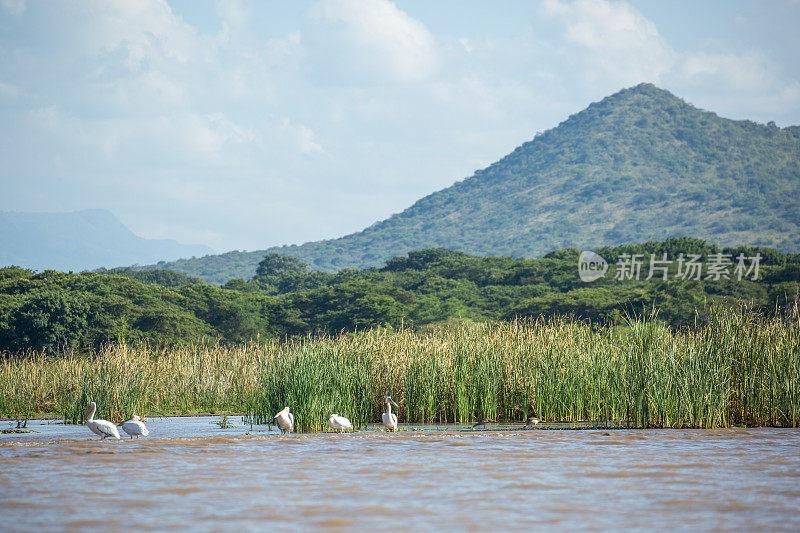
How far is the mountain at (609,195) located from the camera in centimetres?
11900

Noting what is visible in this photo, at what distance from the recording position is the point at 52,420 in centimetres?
1752

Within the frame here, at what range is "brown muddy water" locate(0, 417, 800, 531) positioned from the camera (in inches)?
282

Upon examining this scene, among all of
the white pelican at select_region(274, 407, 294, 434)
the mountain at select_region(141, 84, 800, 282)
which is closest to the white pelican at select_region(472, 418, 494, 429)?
the white pelican at select_region(274, 407, 294, 434)

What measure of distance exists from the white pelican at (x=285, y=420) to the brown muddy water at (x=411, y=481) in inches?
18.0

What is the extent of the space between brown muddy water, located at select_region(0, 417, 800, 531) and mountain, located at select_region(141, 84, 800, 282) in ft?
327

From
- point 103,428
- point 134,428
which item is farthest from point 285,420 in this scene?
point 103,428

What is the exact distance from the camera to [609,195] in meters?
136

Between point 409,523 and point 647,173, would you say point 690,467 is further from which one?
point 647,173

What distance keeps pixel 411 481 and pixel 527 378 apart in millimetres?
6389

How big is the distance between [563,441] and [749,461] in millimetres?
2808

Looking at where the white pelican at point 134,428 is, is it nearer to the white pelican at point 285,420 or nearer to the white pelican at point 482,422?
the white pelican at point 285,420

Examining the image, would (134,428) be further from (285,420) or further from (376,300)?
(376,300)

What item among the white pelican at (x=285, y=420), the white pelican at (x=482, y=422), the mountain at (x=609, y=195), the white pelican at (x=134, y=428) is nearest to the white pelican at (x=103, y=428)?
the white pelican at (x=134, y=428)

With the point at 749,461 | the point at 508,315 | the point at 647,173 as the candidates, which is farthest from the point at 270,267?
the point at 647,173
